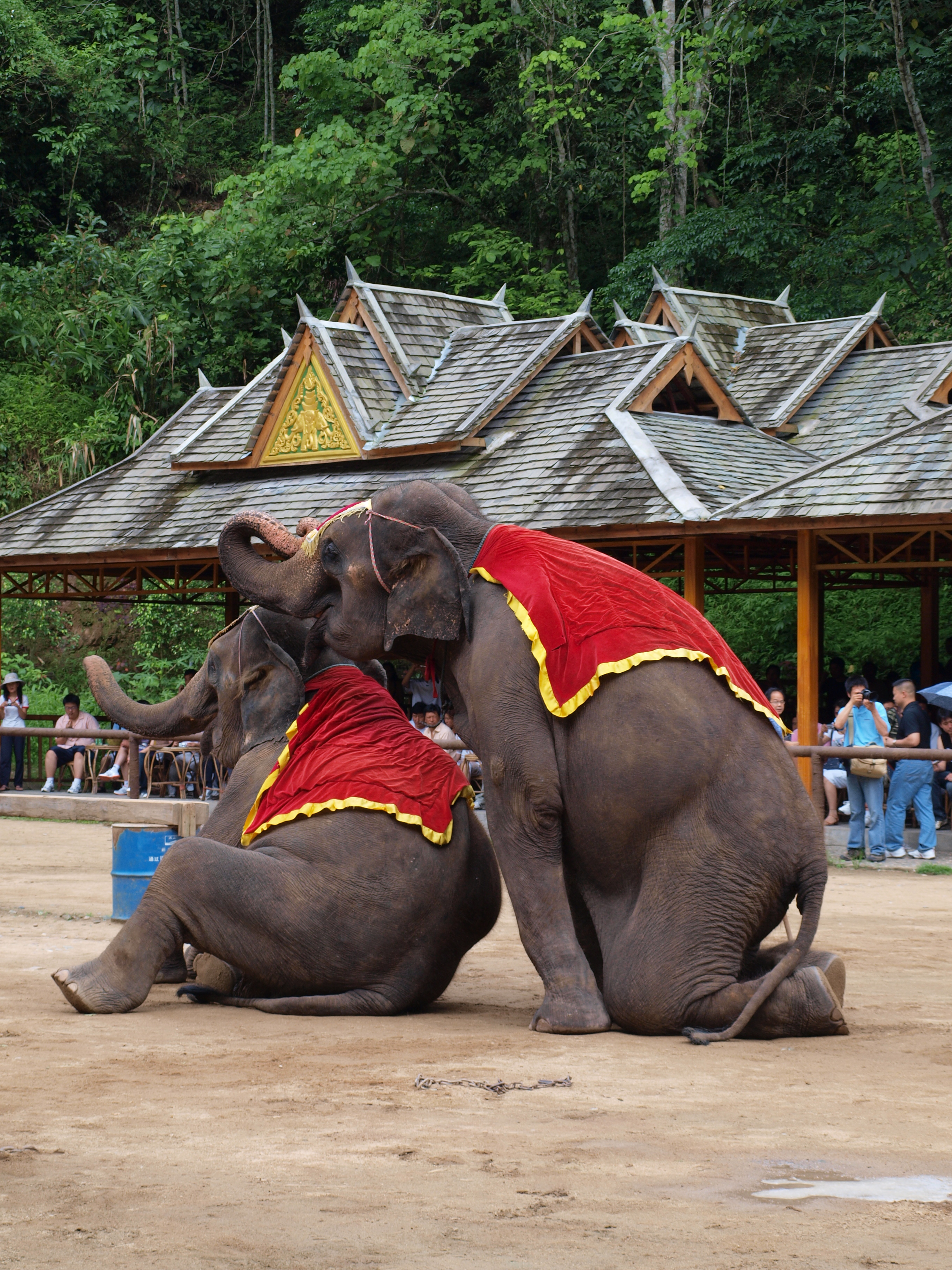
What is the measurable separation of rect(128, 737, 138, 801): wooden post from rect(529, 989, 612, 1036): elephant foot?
11471 mm

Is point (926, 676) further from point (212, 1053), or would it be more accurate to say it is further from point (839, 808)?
point (212, 1053)

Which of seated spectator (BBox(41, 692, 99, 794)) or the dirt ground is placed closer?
the dirt ground

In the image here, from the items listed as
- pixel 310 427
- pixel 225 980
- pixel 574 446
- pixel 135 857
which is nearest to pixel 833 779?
pixel 574 446

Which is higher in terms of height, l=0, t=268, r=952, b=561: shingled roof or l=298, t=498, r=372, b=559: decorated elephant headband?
l=0, t=268, r=952, b=561: shingled roof

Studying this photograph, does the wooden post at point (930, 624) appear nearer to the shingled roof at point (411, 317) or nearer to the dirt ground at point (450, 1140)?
the shingled roof at point (411, 317)

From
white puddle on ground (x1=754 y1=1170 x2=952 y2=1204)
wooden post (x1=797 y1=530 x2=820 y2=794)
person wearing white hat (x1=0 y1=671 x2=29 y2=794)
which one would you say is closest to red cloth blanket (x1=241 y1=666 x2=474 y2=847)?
white puddle on ground (x1=754 y1=1170 x2=952 y2=1204)

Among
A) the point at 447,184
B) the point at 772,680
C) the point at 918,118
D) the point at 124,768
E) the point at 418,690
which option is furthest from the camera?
the point at 447,184

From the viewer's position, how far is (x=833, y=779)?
16.0 meters

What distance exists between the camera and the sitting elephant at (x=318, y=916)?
21.1 ft

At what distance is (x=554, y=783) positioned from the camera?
6262 millimetres

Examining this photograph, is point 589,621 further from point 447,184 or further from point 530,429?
point 447,184

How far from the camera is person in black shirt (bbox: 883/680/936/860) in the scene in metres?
14.6

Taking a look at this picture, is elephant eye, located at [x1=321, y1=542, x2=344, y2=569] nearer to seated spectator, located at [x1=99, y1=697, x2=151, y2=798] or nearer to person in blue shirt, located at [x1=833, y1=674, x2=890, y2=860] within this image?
person in blue shirt, located at [x1=833, y1=674, x2=890, y2=860]

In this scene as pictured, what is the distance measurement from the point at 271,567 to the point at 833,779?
390 inches
